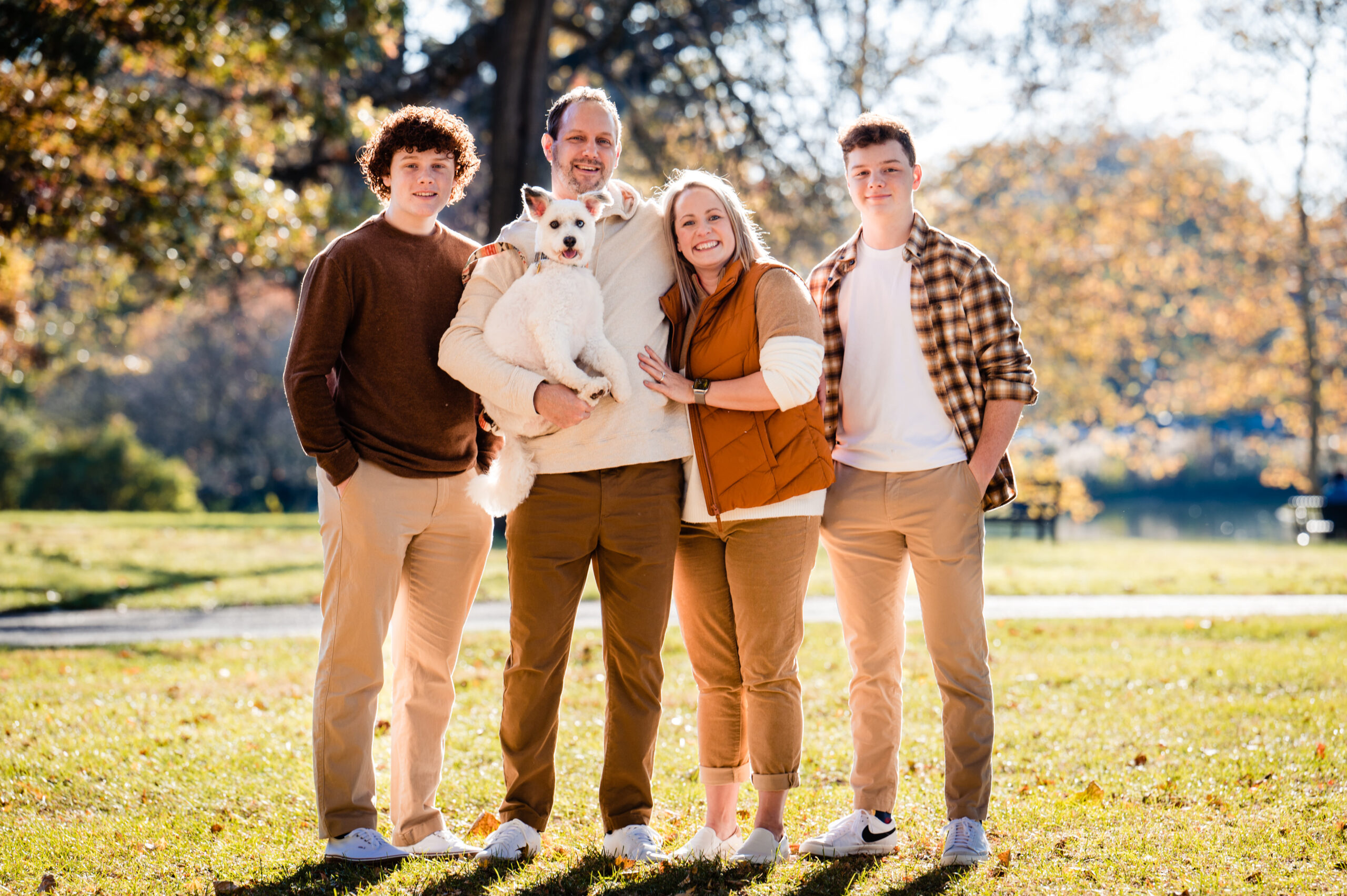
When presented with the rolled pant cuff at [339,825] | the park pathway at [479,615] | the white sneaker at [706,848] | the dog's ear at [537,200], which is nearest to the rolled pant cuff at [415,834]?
the rolled pant cuff at [339,825]

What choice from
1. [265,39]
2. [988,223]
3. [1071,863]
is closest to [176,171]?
[265,39]

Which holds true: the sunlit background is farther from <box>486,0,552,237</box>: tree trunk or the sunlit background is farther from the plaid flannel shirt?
the plaid flannel shirt

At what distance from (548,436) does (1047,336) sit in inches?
692

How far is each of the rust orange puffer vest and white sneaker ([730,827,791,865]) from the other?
1.09 m

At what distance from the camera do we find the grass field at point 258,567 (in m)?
10.5

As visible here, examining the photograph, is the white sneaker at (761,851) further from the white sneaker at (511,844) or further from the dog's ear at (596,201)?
the dog's ear at (596,201)

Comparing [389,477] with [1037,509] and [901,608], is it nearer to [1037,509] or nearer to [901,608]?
[901,608]

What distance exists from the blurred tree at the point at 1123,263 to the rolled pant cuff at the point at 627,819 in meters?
16.8

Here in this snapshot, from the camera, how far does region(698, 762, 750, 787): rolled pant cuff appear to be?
3.72 metres

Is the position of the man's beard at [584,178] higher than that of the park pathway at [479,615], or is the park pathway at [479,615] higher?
the man's beard at [584,178]

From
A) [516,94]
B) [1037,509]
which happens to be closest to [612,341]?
[516,94]

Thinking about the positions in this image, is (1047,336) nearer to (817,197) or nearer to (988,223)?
Result: (988,223)

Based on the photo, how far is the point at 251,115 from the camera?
35.8 ft

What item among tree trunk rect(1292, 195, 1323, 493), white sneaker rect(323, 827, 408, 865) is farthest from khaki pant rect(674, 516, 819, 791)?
tree trunk rect(1292, 195, 1323, 493)
